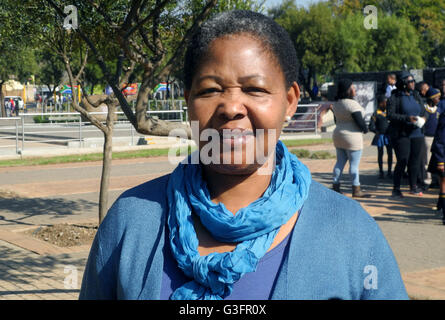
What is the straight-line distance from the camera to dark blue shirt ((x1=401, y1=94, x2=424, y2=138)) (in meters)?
10.1

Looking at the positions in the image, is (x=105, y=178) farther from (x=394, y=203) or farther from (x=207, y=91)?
(x=207, y=91)

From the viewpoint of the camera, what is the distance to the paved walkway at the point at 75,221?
6.06 metres

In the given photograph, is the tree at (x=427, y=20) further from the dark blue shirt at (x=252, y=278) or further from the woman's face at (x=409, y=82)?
the dark blue shirt at (x=252, y=278)

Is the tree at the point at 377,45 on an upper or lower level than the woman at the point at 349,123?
upper

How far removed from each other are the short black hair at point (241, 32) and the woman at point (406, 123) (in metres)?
8.69

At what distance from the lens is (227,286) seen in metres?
1.65

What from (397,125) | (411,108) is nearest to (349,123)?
(397,125)

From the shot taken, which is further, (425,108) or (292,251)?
(425,108)

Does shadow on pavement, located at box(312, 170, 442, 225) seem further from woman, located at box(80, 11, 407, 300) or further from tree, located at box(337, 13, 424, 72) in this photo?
tree, located at box(337, 13, 424, 72)

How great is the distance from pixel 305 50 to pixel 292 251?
43.0 meters

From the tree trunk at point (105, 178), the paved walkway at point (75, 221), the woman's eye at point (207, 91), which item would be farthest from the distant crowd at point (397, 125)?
the woman's eye at point (207, 91)

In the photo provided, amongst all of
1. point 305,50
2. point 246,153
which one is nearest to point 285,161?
point 246,153

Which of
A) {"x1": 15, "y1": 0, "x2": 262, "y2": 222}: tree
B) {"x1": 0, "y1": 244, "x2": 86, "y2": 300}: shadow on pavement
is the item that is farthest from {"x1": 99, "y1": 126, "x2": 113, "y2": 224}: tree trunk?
{"x1": 0, "y1": 244, "x2": 86, "y2": 300}: shadow on pavement

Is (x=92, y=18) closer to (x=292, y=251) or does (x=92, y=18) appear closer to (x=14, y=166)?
(x=292, y=251)
